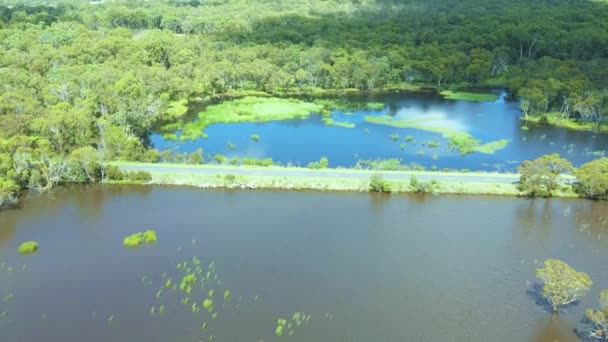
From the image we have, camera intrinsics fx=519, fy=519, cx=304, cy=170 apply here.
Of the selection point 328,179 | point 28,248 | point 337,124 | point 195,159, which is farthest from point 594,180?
point 28,248

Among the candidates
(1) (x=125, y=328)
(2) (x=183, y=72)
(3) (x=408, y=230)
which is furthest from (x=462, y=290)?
(2) (x=183, y=72)

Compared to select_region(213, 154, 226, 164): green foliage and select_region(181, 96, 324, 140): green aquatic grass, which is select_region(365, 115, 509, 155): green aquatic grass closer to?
select_region(181, 96, 324, 140): green aquatic grass

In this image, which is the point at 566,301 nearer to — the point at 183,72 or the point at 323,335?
the point at 323,335

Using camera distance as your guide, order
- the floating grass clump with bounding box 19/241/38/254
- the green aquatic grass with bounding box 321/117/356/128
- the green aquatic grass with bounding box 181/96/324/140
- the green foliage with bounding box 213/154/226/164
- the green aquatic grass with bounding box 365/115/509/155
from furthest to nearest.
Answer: the green aquatic grass with bounding box 181/96/324/140, the green aquatic grass with bounding box 321/117/356/128, the green aquatic grass with bounding box 365/115/509/155, the green foliage with bounding box 213/154/226/164, the floating grass clump with bounding box 19/241/38/254

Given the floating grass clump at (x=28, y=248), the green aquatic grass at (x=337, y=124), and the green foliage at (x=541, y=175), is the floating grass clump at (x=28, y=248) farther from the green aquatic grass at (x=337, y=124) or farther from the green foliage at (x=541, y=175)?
the green aquatic grass at (x=337, y=124)

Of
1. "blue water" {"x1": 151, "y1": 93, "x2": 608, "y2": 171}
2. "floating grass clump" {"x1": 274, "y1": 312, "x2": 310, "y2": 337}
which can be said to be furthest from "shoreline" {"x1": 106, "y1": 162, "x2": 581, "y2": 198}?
"floating grass clump" {"x1": 274, "y1": 312, "x2": 310, "y2": 337}

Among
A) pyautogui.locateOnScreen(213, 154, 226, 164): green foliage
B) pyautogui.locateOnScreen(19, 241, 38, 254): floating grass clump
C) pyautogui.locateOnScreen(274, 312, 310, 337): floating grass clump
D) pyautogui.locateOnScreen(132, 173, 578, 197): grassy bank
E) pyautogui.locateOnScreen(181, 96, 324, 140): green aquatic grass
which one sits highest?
pyautogui.locateOnScreen(181, 96, 324, 140): green aquatic grass

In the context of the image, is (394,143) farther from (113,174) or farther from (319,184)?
(113,174)
